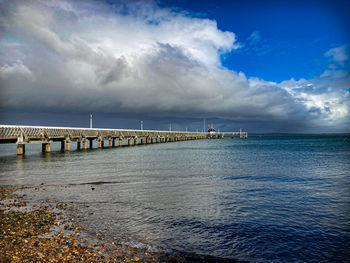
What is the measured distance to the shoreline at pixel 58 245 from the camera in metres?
6.99

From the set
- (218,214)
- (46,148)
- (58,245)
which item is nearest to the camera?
(58,245)

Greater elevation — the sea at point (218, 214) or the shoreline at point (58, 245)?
the shoreline at point (58, 245)

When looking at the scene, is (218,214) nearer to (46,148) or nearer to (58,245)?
(58,245)

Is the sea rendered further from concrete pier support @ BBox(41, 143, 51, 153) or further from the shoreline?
concrete pier support @ BBox(41, 143, 51, 153)

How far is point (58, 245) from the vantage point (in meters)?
7.75

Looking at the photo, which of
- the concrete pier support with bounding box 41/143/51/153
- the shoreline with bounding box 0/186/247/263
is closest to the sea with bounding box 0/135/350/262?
the shoreline with bounding box 0/186/247/263

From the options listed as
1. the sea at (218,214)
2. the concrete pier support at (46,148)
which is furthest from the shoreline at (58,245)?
the concrete pier support at (46,148)

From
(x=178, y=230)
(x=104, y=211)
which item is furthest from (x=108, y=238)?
(x=104, y=211)

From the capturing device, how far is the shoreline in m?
6.99

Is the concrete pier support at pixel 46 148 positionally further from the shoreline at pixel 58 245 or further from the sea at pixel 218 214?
the shoreline at pixel 58 245

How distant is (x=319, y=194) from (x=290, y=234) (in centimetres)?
861

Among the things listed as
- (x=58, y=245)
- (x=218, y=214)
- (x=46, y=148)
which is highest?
(x=46, y=148)

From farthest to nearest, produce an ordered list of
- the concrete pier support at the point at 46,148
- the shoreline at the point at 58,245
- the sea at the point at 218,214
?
the concrete pier support at the point at 46,148
the sea at the point at 218,214
the shoreline at the point at 58,245

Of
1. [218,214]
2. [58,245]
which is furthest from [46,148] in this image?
[58,245]
